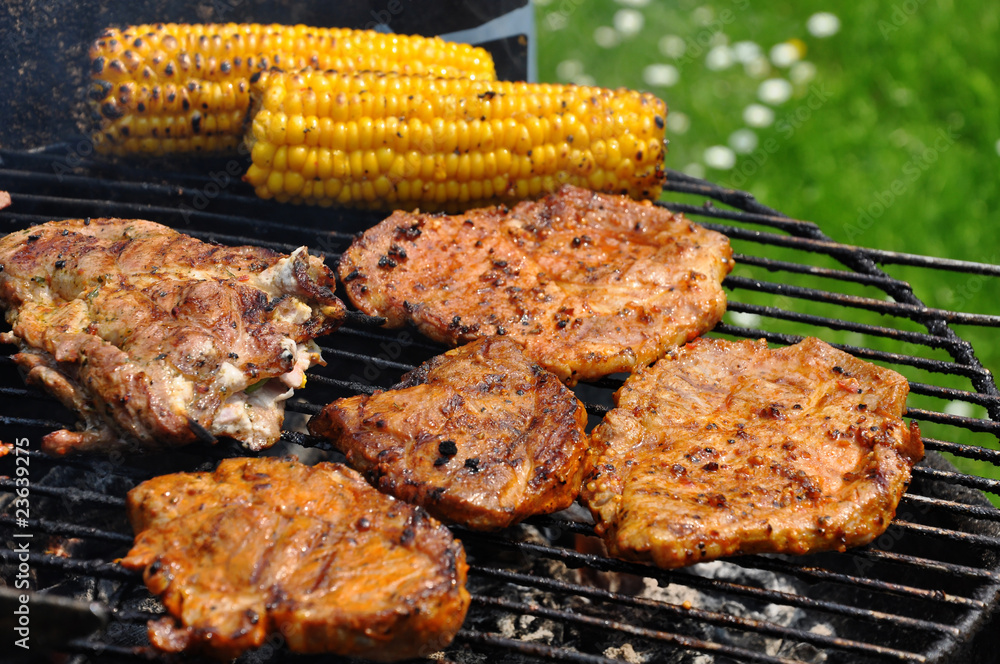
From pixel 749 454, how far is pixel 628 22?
6.86m

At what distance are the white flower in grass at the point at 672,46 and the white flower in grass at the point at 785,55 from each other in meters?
0.89

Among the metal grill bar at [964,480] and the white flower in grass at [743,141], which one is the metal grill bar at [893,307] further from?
the white flower in grass at [743,141]

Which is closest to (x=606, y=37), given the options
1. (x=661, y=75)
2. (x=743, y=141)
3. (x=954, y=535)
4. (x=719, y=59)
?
(x=661, y=75)

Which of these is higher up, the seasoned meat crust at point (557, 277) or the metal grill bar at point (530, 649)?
the seasoned meat crust at point (557, 277)

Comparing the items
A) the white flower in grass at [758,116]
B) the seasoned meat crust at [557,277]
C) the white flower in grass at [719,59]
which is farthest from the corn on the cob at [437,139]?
the white flower in grass at [719,59]

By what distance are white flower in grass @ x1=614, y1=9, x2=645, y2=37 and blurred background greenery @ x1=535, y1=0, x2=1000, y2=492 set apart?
20 millimetres

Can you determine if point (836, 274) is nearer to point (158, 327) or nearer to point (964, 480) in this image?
point (964, 480)

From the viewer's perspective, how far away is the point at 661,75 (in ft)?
25.8

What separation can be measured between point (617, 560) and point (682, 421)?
605 millimetres

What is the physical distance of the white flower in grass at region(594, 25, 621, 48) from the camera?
820cm

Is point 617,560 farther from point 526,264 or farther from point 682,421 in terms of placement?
point 526,264

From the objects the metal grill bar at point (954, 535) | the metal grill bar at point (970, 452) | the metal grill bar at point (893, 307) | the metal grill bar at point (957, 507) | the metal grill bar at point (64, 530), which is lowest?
the metal grill bar at point (64, 530)

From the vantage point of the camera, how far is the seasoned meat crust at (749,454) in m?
2.45

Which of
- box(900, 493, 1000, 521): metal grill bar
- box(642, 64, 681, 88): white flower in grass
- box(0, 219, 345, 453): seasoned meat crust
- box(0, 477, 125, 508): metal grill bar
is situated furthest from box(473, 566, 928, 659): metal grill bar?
box(642, 64, 681, 88): white flower in grass
